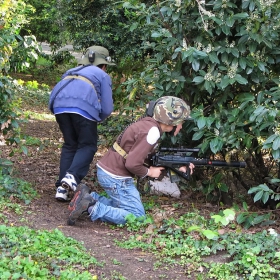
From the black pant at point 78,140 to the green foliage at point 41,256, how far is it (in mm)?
1375

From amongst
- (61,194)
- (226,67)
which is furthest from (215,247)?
(61,194)

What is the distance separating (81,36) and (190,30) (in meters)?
5.17

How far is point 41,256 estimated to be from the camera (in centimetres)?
354

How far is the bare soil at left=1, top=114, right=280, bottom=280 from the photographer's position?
12.4ft

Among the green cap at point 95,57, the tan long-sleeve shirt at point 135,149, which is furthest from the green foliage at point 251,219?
the green cap at point 95,57

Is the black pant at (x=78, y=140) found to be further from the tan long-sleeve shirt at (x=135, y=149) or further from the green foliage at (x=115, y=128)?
the green foliage at (x=115, y=128)

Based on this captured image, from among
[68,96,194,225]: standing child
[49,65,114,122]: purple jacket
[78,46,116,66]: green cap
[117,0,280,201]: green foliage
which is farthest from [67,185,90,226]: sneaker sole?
[78,46,116,66]: green cap

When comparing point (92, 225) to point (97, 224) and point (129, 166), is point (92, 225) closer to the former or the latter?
point (97, 224)

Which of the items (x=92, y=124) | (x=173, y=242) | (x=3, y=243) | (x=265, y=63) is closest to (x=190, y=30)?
(x=265, y=63)

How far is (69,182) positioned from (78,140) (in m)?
0.55

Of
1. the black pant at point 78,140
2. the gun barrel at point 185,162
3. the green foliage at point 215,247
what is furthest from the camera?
the black pant at point 78,140

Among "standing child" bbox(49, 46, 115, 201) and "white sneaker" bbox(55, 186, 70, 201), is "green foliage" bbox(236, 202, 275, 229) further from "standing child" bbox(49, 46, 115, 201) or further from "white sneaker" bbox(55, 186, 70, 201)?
"white sneaker" bbox(55, 186, 70, 201)

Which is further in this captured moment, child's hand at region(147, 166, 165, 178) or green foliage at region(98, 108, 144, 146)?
green foliage at region(98, 108, 144, 146)

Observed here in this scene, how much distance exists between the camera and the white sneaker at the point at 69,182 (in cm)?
525
